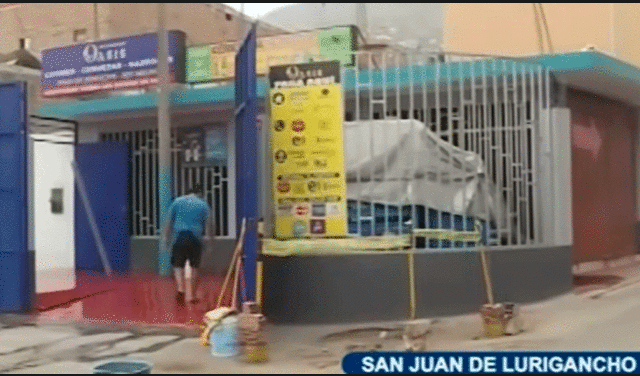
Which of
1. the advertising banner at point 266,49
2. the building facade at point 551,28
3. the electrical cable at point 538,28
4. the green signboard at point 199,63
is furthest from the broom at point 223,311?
the electrical cable at point 538,28

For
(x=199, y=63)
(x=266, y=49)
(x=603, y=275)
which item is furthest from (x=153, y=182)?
(x=603, y=275)

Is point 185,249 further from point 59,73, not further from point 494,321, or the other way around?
point 59,73

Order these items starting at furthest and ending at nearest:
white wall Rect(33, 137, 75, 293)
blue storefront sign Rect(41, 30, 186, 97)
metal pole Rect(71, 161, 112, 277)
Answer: white wall Rect(33, 137, 75, 293), blue storefront sign Rect(41, 30, 186, 97), metal pole Rect(71, 161, 112, 277)

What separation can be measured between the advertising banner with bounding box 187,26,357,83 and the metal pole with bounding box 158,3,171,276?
2297mm

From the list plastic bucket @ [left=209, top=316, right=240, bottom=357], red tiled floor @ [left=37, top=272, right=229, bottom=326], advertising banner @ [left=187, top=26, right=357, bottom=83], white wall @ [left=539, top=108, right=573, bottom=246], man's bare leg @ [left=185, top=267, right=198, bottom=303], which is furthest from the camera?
advertising banner @ [left=187, top=26, right=357, bottom=83]

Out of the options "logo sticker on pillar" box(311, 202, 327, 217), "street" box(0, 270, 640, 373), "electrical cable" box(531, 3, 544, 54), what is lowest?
"street" box(0, 270, 640, 373)

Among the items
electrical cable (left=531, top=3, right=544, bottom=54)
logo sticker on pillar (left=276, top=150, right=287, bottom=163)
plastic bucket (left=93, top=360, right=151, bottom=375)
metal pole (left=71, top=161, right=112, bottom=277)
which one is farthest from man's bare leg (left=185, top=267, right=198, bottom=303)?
electrical cable (left=531, top=3, right=544, bottom=54)

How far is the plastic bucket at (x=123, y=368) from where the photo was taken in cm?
555

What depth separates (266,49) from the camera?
14.6 meters

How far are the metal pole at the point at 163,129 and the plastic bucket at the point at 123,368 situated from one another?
5.46 metres

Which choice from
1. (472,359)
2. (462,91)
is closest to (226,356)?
(472,359)

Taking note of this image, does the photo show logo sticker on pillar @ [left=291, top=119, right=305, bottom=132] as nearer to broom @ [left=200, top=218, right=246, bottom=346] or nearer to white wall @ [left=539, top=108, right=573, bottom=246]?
broom @ [left=200, top=218, right=246, bottom=346]

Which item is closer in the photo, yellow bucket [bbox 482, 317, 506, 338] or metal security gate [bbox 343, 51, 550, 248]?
yellow bucket [bbox 482, 317, 506, 338]

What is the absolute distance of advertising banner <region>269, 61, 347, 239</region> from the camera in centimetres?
774
